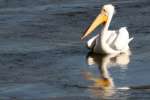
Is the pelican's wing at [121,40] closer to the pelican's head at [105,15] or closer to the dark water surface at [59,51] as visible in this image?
the dark water surface at [59,51]

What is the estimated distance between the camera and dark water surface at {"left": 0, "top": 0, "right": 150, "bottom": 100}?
41.8 feet

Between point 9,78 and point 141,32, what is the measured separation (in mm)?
4798

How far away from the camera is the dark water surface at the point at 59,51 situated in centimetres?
1273

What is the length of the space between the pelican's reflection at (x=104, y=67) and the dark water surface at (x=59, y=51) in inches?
2.9

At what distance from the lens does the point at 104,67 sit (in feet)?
48.3

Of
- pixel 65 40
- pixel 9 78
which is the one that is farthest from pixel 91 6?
pixel 9 78

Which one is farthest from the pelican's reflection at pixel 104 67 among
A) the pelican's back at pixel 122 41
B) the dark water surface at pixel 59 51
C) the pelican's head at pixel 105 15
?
the pelican's head at pixel 105 15

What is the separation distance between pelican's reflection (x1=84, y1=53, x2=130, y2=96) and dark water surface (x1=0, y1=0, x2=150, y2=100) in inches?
2.9

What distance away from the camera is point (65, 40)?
17.2m

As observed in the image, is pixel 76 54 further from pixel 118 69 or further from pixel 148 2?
pixel 148 2

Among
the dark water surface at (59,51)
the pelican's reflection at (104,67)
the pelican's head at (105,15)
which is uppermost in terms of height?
the pelican's head at (105,15)

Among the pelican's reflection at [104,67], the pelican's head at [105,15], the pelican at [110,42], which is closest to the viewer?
the pelican's reflection at [104,67]

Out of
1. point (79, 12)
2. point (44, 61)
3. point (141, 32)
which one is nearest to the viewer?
point (44, 61)

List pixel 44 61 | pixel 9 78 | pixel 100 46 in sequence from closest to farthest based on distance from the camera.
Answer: pixel 9 78, pixel 44 61, pixel 100 46
